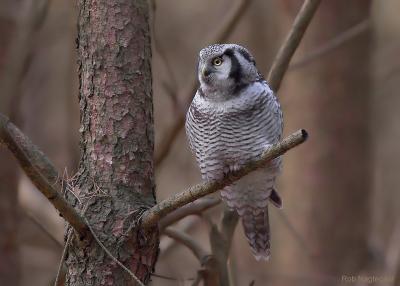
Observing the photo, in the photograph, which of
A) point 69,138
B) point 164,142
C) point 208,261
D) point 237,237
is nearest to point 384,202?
point 237,237

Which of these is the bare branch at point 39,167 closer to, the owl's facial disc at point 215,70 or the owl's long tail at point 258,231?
the owl's facial disc at point 215,70

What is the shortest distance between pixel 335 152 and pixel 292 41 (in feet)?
7.57

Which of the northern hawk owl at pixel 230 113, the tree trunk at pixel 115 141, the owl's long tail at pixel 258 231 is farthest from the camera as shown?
the owl's long tail at pixel 258 231

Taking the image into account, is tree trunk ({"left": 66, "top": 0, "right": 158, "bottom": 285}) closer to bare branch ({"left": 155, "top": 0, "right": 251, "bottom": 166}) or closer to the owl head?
the owl head

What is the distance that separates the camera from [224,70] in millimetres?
3398

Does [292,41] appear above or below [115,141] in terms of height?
above

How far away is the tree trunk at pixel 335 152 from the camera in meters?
5.59

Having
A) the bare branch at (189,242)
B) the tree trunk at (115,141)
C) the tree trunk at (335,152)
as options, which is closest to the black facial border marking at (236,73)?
the tree trunk at (115,141)

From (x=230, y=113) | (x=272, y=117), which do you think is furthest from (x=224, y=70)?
(x=272, y=117)

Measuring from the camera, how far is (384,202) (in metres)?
9.88

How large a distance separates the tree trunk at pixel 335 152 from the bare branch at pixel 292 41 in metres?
2.12

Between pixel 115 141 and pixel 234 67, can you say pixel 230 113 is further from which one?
pixel 115 141

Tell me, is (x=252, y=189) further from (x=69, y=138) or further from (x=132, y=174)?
(x=69, y=138)

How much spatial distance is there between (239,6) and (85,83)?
134 cm
